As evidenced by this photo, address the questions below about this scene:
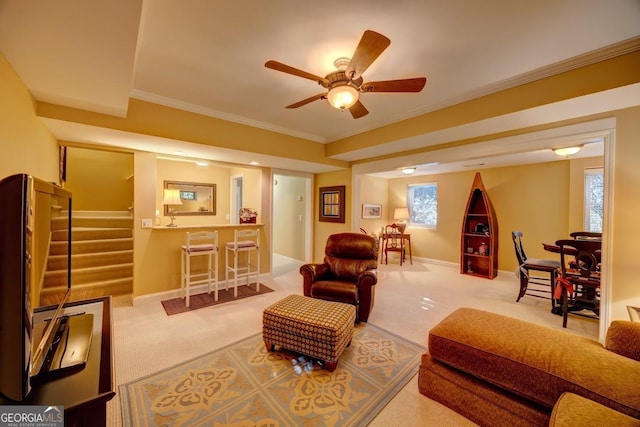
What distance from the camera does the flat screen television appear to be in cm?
78

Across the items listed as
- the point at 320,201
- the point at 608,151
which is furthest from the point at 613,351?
the point at 320,201

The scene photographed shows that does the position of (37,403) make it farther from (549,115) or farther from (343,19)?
(549,115)

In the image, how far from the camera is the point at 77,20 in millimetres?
1216

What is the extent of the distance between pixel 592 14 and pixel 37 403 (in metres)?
3.39

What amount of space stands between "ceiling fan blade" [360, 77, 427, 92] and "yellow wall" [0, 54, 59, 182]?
92.5 inches

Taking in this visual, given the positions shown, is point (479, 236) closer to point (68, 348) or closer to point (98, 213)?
point (68, 348)

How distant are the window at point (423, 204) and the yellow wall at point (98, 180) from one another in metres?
6.68

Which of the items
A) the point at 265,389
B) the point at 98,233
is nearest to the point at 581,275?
the point at 265,389

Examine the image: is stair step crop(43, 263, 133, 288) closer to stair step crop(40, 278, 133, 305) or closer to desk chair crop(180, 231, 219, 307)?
stair step crop(40, 278, 133, 305)

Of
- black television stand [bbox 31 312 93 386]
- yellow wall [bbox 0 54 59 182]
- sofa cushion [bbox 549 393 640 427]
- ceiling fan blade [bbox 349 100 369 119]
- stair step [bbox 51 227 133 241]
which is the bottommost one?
sofa cushion [bbox 549 393 640 427]

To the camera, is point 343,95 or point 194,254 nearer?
A: point 343,95

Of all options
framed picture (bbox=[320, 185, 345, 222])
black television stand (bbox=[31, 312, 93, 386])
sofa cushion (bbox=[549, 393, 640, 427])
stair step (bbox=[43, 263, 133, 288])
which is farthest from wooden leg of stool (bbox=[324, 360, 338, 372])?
stair step (bbox=[43, 263, 133, 288])

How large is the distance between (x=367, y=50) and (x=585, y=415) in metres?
2.13

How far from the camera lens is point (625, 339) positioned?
1.41 m
